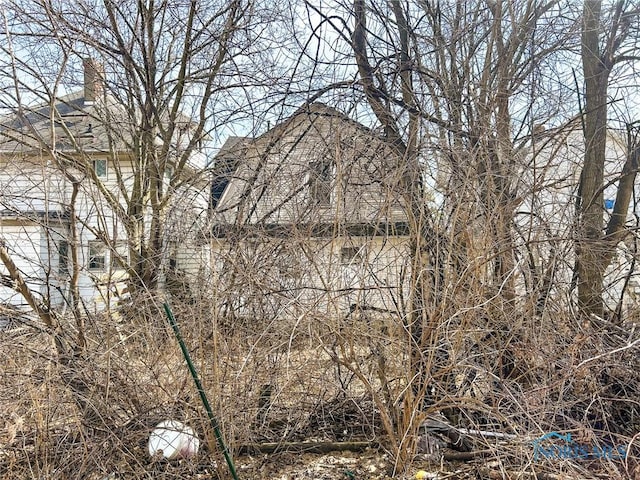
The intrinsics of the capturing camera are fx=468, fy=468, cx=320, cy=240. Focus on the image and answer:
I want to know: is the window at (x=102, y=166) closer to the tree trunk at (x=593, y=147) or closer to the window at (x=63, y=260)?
the window at (x=63, y=260)

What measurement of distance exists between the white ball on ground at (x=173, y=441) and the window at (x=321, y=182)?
1.97 metres

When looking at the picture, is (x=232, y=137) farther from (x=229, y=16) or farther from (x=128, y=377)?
(x=128, y=377)

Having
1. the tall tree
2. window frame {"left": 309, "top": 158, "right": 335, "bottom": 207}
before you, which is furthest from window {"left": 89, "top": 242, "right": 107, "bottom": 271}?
the tall tree

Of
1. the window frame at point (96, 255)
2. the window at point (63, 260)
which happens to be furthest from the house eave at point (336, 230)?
the window at point (63, 260)

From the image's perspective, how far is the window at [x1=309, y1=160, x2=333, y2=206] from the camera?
12.3 feet

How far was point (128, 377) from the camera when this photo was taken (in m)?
3.50

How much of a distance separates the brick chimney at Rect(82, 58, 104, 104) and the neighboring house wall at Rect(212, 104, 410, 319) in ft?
11.6

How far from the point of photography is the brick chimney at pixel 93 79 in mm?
6062

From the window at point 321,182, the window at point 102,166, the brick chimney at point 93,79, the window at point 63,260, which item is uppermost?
the brick chimney at point 93,79

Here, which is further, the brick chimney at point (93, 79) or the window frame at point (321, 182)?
the brick chimney at point (93, 79)

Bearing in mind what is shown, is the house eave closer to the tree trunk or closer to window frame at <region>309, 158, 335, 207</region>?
window frame at <region>309, 158, 335, 207</region>

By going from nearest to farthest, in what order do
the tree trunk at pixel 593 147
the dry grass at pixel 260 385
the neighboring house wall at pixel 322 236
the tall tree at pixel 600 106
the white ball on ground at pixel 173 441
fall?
the dry grass at pixel 260 385 < the white ball on ground at pixel 173 441 < the neighboring house wall at pixel 322 236 < the tree trunk at pixel 593 147 < the tall tree at pixel 600 106

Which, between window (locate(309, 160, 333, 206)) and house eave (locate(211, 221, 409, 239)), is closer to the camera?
house eave (locate(211, 221, 409, 239))


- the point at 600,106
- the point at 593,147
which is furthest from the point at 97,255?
the point at 600,106
